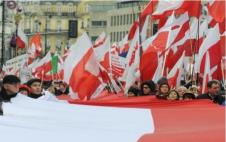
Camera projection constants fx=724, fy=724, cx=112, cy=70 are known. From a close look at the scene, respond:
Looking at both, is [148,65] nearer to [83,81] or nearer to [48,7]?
[83,81]

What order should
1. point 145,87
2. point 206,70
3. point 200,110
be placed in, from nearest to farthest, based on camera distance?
point 200,110
point 145,87
point 206,70

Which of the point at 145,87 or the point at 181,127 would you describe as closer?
the point at 181,127

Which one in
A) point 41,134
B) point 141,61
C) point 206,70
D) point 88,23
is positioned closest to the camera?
point 41,134

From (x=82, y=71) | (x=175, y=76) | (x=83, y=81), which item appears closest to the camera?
(x=83, y=81)

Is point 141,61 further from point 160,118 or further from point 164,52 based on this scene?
point 160,118

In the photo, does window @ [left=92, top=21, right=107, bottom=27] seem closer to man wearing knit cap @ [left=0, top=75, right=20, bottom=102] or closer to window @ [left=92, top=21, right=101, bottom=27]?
window @ [left=92, top=21, right=101, bottom=27]

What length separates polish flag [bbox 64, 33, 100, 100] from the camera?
40.0 feet

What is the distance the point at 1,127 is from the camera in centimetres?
430

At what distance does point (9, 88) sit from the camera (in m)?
A: 6.24

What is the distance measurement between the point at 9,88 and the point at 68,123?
1.82 meters

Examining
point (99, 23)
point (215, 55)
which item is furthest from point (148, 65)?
point (99, 23)

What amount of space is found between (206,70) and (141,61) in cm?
207

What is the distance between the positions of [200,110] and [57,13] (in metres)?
125

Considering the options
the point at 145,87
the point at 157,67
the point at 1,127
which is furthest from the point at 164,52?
the point at 1,127
